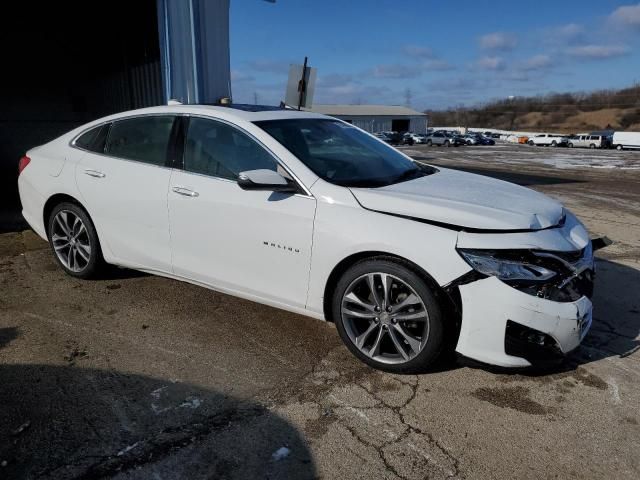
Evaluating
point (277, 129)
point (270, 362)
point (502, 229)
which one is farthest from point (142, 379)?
point (502, 229)

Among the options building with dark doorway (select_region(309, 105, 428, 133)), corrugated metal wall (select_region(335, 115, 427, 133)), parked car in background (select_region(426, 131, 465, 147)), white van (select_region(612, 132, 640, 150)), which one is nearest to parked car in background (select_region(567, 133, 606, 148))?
white van (select_region(612, 132, 640, 150))

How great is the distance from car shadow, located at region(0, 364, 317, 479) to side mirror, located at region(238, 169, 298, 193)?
4.06ft

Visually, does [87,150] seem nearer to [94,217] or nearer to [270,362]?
[94,217]

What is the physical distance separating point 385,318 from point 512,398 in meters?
0.83

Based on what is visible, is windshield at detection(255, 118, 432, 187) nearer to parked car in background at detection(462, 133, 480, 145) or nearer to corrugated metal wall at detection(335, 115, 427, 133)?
parked car in background at detection(462, 133, 480, 145)

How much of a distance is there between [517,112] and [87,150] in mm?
114080

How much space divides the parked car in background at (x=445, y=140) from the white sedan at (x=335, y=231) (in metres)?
49.8

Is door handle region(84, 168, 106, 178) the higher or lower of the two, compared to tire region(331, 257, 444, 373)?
higher

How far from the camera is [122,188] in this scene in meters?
3.97

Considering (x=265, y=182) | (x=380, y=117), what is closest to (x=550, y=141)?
(x=380, y=117)

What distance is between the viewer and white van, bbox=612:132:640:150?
42.8 metres

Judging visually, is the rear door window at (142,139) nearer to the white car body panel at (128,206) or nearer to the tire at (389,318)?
the white car body panel at (128,206)

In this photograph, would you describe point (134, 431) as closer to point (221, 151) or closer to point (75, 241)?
point (221, 151)

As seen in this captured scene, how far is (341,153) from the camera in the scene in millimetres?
3781
